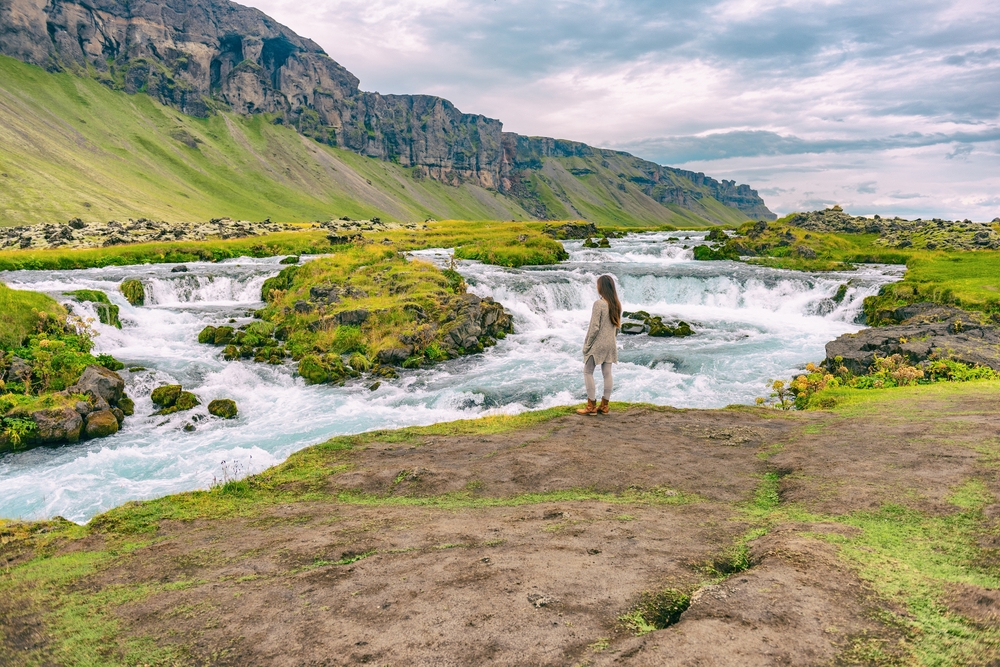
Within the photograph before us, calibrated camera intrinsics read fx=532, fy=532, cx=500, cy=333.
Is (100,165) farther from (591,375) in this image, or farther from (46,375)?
(591,375)

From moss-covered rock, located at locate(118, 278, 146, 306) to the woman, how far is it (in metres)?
33.6

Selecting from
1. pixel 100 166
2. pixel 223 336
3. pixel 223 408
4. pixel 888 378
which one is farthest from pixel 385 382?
pixel 100 166

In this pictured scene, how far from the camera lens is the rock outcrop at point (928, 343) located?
19688 millimetres

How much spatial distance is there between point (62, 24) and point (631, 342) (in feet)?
855

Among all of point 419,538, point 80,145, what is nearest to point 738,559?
point 419,538

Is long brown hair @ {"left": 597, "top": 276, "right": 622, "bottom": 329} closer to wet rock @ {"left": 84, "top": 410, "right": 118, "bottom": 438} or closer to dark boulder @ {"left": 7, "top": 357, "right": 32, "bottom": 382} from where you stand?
wet rock @ {"left": 84, "top": 410, "right": 118, "bottom": 438}

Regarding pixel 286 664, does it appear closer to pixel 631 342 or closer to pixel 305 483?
pixel 305 483

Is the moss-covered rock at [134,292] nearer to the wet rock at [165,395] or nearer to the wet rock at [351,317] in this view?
the wet rock at [351,317]

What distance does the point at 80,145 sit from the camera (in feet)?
495

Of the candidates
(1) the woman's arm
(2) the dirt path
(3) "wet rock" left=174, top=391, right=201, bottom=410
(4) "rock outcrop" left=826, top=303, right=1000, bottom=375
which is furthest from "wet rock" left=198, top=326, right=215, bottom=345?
(4) "rock outcrop" left=826, top=303, right=1000, bottom=375

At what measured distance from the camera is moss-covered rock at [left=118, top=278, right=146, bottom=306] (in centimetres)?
3488

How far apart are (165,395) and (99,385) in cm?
213

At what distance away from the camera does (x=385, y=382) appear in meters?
24.2

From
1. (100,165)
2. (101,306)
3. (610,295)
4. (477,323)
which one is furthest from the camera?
(100,165)
